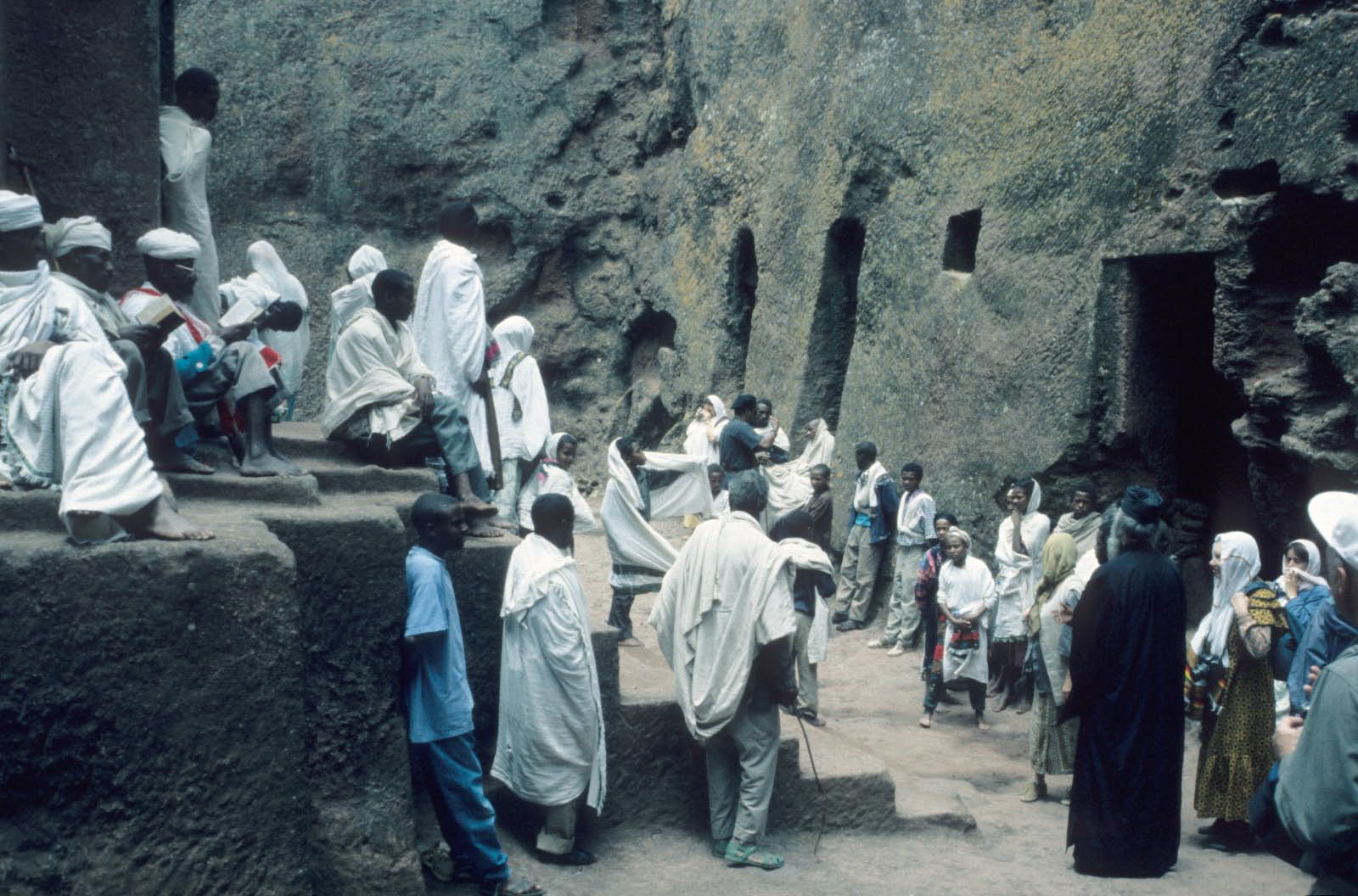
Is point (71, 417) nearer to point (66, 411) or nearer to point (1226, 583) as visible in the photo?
point (66, 411)

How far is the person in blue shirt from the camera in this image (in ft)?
16.3

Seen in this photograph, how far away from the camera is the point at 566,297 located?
57.2 feet

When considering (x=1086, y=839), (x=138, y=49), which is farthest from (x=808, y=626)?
(x=138, y=49)

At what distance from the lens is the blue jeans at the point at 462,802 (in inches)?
198

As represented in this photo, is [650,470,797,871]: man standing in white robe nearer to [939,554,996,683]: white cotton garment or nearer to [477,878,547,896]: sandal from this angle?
[477,878,547,896]: sandal

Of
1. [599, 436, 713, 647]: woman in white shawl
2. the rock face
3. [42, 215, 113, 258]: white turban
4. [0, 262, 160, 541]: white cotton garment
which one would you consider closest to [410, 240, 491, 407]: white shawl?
[599, 436, 713, 647]: woman in white shawl

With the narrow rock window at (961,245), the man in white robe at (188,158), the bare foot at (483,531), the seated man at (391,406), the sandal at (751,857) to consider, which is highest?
the narrow rock window at (961,245)

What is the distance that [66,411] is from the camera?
3.94 m

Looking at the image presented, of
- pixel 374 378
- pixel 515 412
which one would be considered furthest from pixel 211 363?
pixel 515 412

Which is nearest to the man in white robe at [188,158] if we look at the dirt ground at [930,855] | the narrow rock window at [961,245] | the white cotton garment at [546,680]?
the white cotton garment at [546,680]

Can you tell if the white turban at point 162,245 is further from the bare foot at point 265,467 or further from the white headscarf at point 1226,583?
the white headscarf at point 1226,583

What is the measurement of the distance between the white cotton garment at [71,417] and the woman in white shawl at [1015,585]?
6055mm

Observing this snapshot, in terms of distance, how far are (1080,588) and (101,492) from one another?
4749mm

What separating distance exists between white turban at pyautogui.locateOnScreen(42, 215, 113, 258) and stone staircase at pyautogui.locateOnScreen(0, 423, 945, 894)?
0.94 metres
